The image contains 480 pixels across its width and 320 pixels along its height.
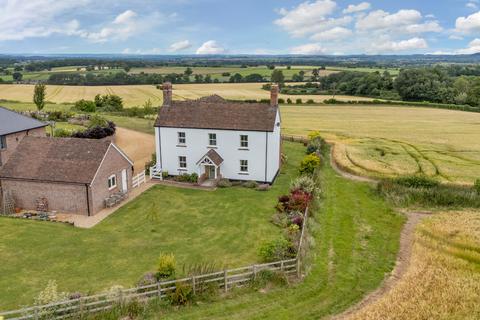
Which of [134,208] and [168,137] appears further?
[168,137]

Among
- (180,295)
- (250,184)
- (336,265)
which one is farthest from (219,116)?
(180,295)

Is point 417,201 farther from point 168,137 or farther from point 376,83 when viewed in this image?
point 376,83

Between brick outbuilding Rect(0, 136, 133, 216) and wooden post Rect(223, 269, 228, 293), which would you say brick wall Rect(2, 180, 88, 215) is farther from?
wooden post Rect(223, 269, 228, 293)

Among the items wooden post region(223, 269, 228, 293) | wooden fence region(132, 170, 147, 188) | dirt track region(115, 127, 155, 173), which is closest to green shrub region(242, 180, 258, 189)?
wooden fence region(132, 170, 147, 188)

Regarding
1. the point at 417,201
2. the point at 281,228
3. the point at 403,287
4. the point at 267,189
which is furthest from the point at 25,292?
the point at 417,201

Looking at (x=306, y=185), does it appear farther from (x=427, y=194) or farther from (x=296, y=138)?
(x=296, y=138)

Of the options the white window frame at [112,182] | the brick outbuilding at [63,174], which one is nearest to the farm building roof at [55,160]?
the brick outbuilding at [63,174]
